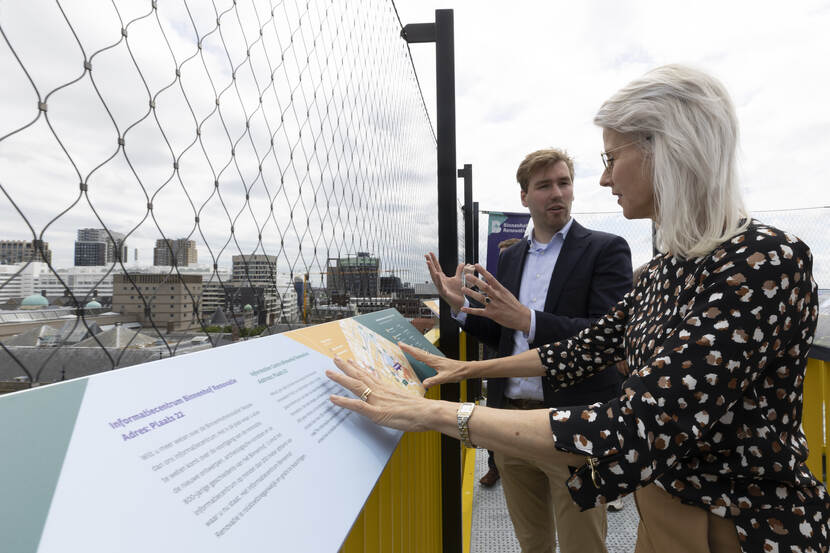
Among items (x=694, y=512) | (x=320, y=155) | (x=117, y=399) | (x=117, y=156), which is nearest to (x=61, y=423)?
(x=117, y=399)

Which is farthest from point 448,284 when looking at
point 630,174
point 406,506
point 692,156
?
point 692,156

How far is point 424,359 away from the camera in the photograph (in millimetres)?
1522

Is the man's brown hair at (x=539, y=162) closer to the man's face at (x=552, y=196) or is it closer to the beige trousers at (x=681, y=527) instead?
the man's face at (x=552, y=196)

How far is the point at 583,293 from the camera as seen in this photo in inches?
76.9

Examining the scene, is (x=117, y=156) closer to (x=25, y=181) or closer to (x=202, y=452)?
(x=25, y=181)

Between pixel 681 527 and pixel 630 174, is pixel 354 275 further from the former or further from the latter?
pixel 681 527

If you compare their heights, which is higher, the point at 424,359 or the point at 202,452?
the point at 202,452

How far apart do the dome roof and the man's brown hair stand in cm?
202

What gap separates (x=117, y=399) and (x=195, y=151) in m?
0.47

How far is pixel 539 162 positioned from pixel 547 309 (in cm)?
73

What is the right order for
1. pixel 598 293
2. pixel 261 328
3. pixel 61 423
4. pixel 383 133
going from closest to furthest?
pixel 61 423 → pixel 261 328 → pixel 598 293 → pixel 383 133

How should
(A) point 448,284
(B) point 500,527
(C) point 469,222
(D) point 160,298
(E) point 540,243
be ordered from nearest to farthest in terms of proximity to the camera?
(D) point 160,298
(A) point 448,284
(E) point 540,243
(B) point 500,527
(C) point 469,222

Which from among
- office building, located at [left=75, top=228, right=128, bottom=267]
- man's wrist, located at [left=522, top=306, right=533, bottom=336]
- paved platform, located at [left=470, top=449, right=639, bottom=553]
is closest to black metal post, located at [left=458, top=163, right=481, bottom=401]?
paved platform, located at [left=470, top=449, right=639, bottom=553]

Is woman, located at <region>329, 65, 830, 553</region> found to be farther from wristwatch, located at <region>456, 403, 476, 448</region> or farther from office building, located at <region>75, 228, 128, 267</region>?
office building, located at <region>75, 228, 128, 267</region>
